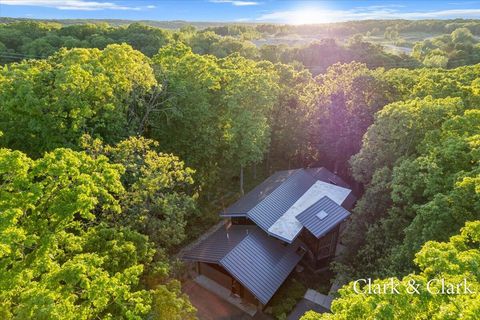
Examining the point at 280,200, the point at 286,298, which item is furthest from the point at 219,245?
the point at 280,200

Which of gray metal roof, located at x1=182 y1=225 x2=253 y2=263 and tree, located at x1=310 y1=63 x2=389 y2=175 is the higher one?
tree, located at x1=310 y1=63 x2=389 y2=175

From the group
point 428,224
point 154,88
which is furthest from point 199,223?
point 428,224

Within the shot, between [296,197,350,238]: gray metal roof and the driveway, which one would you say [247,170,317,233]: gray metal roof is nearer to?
[296,197,350,238]: gray metal roof

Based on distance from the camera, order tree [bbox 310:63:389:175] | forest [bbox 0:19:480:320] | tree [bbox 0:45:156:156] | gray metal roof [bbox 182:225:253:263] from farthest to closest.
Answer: tree [bbox 310:63:389:175]
gray metal roof [bbox 182:225:253:263]
tree [bbox 0:45:156:156]
forest [bbox 0:19:480:320]

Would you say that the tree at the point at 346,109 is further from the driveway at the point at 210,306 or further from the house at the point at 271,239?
the driveway at the point at 210,306

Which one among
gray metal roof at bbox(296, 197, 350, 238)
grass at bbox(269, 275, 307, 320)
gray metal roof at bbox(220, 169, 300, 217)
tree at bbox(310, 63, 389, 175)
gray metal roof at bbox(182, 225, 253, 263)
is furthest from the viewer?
tree at bbox(310, 63, 389, 175)

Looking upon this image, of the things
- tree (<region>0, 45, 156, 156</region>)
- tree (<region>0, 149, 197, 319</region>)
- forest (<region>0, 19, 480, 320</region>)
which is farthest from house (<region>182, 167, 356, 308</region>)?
tree (<region>0, 45, 156, 156</region>)
